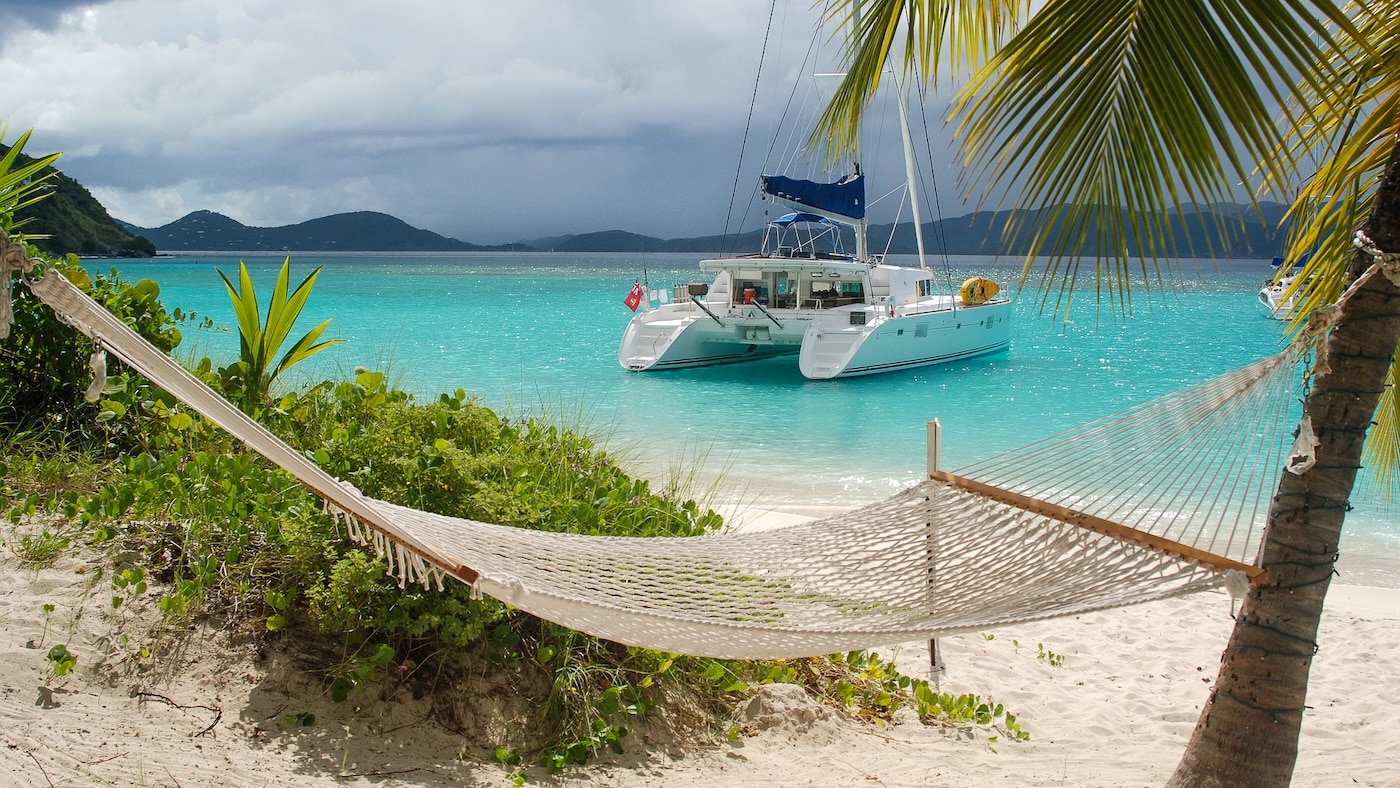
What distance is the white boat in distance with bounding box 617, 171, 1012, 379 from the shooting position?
41.5ft

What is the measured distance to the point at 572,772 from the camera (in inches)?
89.1

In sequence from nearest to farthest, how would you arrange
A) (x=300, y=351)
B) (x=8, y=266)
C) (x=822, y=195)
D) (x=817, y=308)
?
(x=8, y=266) < (x=300, y=351) < (x=817, y=308) < (x=822, y=195)

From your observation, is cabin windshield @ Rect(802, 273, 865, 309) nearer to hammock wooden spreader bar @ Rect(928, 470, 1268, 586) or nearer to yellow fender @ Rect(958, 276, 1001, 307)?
yellow fender @ Rect(958, 276, 1001, 307)

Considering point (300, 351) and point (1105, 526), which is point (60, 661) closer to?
point (300, 351)

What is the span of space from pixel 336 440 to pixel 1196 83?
2.53m

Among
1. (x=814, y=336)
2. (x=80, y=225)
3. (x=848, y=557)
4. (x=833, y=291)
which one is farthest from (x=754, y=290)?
(x=80, y=225)

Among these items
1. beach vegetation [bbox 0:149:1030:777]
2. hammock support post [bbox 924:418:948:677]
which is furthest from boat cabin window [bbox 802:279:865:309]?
hammock support post [bbox 924:418:948:677]

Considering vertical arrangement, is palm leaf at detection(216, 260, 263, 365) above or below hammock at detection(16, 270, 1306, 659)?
above

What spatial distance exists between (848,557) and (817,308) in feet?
36.5

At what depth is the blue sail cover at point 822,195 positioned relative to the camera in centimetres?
1295

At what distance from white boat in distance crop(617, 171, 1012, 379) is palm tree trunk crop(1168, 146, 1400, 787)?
10368 mm

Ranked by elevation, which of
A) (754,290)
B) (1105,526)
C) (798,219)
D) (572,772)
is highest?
(798,219)

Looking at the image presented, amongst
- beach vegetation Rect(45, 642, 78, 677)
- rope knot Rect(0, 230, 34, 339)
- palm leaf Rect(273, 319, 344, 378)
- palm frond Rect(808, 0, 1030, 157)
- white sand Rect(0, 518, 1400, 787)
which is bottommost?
white sand Rect(0, 518, 1400, 787)

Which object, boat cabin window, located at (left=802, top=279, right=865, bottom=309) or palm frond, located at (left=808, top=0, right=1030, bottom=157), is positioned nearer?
palm frond, located at (left=808, top=0, right=1030, bottom=157)
